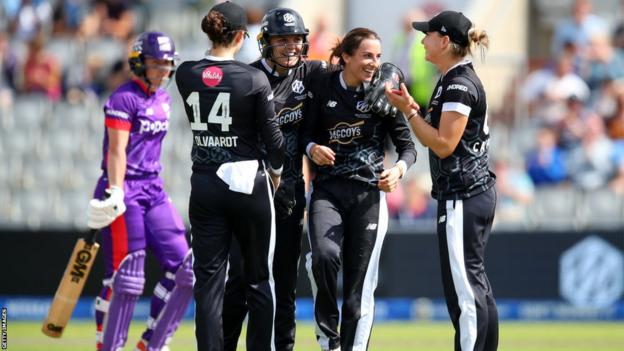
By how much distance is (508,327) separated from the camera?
1480cm

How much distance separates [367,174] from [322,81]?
0.77 metres

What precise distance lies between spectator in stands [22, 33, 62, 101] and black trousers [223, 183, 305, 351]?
10341 mm

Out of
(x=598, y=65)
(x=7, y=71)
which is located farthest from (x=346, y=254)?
(x=7, y=71)

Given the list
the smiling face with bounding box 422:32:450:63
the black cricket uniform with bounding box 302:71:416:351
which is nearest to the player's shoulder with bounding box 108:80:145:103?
the black cricket uniform with bounding box 302:71:416:351

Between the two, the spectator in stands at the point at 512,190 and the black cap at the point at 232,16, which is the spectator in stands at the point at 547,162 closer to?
the spectator in stands at the point at 512,190

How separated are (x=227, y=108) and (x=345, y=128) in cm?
104

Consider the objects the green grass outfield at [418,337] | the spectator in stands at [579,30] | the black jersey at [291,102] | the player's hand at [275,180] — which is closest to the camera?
the player's hand at [275,180]

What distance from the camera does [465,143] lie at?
28.9 feet

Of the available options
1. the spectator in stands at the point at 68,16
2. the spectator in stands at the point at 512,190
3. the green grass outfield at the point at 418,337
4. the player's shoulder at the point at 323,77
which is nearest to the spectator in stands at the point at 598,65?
the spectator in stands at the point at 512,190

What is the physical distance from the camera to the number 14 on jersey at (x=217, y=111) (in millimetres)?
8719

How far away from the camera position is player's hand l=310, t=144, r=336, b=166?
9.13 m

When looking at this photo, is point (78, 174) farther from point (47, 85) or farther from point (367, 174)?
point (367, 174)

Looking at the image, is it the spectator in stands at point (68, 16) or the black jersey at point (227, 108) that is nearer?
the black jersey at point (227, 108)

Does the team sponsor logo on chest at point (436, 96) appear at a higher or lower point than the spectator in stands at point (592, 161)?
higher
